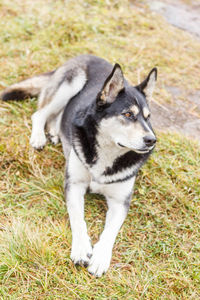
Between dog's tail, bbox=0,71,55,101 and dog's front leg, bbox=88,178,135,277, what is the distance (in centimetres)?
205

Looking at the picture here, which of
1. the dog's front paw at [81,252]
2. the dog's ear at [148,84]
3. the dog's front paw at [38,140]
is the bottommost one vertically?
the dog's front paw at [38,140]

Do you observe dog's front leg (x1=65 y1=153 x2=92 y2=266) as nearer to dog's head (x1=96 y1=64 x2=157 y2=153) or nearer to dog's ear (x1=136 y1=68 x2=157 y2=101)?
dog's head (x1=96 y1=64 x2=157 y2=153)

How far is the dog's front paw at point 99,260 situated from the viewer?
246 centimetres

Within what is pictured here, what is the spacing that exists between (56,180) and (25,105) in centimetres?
145

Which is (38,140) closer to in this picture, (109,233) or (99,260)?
(109,233)

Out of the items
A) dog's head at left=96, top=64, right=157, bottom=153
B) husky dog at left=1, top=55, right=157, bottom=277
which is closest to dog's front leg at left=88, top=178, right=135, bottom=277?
husky dog at left=1, top=55, right=157, bottom=277

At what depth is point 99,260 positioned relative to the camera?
2494mm

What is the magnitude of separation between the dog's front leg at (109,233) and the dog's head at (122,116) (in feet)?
1.80

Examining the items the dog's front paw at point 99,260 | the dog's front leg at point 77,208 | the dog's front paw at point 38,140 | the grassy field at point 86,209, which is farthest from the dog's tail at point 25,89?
the dog's front paw at point 99,260

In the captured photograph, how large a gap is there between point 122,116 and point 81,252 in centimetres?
120

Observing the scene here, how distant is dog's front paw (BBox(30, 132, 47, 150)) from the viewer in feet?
11.9

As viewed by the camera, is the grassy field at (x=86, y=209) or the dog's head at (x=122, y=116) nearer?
the grassy field at (x=86, y=209)

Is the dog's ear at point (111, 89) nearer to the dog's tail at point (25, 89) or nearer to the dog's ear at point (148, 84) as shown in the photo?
the dog's ear at point (148, 84)

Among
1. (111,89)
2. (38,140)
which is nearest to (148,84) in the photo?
(111,89)
